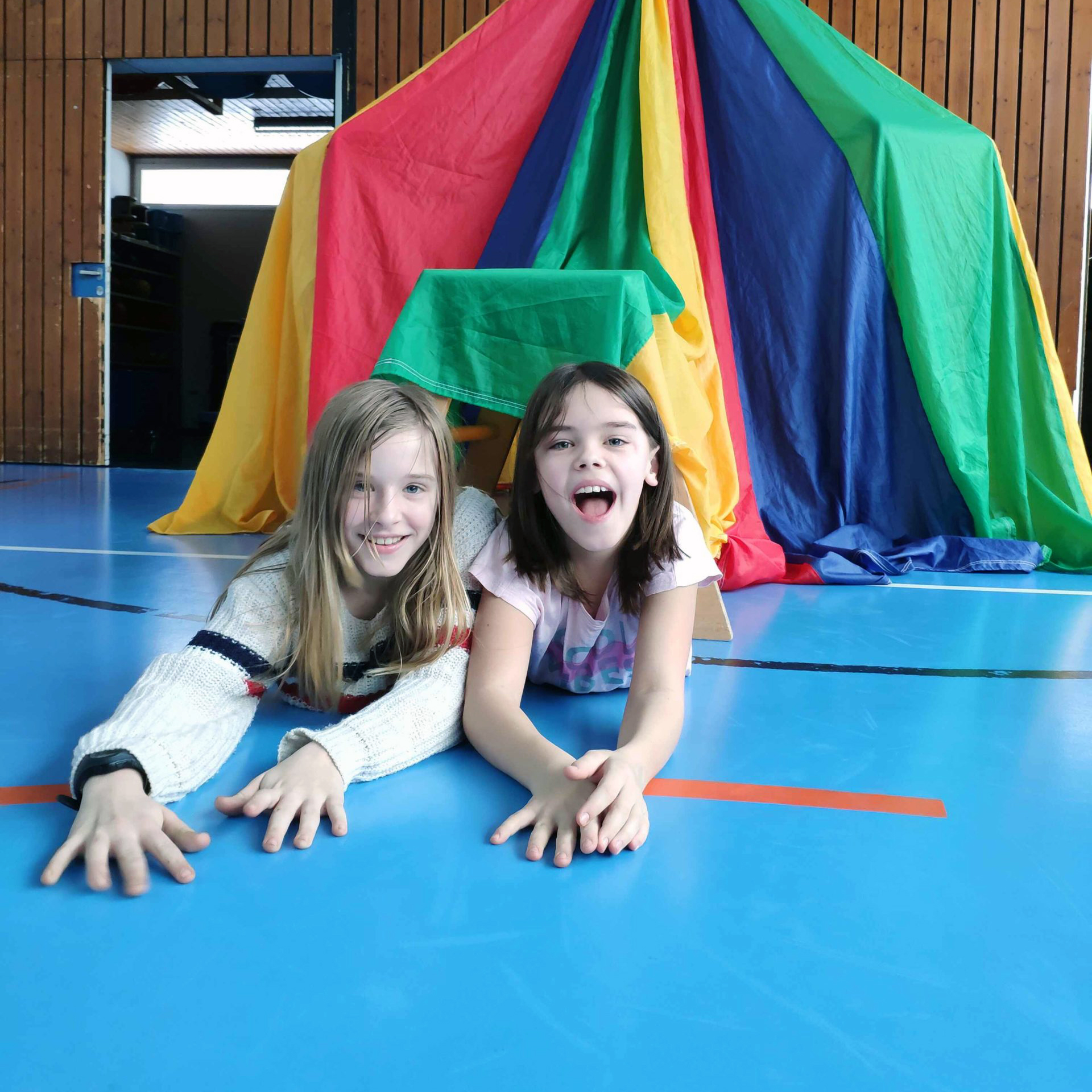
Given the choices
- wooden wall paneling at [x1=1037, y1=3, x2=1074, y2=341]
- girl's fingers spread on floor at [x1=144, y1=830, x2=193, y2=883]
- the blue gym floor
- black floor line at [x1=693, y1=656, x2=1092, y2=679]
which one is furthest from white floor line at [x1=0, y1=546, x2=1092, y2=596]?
wooden wall paneling at [x1=1037, y1=3, x2=1074, y2=341]

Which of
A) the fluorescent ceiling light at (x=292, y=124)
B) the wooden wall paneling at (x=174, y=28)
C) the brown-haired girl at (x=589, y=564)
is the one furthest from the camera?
the fluorescent ceiling light at (x=292, y=124)

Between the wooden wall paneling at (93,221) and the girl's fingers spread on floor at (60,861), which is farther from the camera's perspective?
the wooden wall paneling at (93,221)

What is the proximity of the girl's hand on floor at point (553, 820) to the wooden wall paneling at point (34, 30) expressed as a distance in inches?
199

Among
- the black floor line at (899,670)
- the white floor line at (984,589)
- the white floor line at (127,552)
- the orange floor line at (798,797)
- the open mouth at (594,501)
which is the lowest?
the orange floor line at (798,797)

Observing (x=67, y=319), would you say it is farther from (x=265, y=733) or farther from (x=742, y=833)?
(x=742, y=833)

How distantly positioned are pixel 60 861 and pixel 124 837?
0.05 m

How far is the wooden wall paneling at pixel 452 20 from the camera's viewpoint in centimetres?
438

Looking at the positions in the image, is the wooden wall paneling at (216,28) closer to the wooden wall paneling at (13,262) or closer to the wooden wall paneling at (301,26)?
the wooden wall paneling at (301,26)

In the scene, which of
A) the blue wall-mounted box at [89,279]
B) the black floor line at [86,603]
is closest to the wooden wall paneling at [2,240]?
the blue wall-mounted box at [89,279]

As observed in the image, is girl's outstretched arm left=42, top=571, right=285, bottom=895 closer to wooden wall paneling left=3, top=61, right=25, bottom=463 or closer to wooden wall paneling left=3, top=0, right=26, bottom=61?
wooden wall paneling left=3, top=61, right=25, bottom=463

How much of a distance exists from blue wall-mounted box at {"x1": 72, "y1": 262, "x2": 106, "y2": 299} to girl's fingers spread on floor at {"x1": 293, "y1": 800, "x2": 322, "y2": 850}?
→ 176 inches

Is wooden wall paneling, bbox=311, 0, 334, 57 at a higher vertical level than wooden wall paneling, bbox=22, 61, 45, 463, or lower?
higher

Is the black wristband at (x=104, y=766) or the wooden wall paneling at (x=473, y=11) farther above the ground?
the wooden wall paneling at (x=473, y=11)

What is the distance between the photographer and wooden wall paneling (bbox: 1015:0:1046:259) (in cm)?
417
